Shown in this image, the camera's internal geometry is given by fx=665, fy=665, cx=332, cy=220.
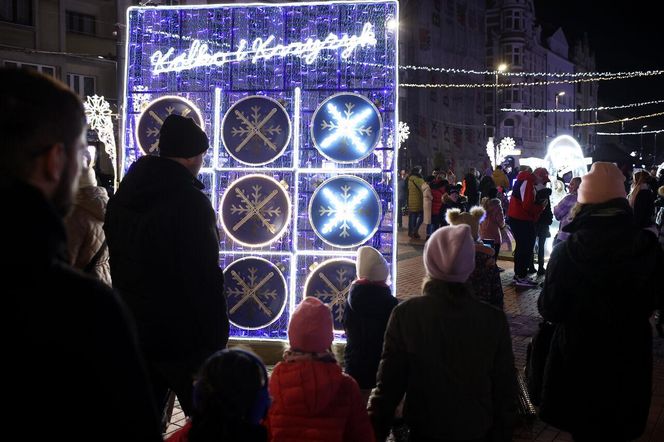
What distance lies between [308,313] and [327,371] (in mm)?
317

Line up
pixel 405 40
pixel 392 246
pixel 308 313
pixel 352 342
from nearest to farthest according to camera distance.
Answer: pixel 308 313 → pixel 352 342 → pixel 392 246 → pixel 405 40

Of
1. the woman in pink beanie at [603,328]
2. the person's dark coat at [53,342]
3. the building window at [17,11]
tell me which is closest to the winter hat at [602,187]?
the woman in pink beanie at [603,328]

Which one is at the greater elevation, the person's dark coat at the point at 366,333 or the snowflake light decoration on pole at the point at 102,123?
the snowflake light decoration on pole at the point at 102,123

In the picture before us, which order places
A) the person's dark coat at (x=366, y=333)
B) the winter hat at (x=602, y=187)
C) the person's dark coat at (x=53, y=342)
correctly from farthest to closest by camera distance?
the person's dark coat at (x=366, y=333) < the winter hat at (x=602, y=187) < the person's dark coat at (x=53, y=342)

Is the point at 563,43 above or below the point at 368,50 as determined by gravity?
above

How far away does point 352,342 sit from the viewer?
459 centimetres

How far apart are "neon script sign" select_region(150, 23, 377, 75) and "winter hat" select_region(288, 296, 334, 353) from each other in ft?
11.6

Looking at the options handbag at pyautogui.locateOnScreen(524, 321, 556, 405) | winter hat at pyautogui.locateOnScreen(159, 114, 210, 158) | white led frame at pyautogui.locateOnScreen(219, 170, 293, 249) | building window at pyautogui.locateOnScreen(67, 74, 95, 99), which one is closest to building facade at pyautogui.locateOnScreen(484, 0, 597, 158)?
building window at pyautogui.locateOnScreen(67, 74, 95, 99)

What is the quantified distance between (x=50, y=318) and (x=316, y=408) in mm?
1776

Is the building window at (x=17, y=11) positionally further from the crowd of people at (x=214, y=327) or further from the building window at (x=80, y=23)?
the crowd of people at (x=214, y=327)

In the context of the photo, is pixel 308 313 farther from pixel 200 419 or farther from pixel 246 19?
pixel 246 19

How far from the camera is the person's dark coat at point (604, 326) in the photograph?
3326 millimetres

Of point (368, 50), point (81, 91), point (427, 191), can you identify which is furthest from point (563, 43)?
point (368, 50)

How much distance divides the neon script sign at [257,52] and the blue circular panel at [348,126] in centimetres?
43
